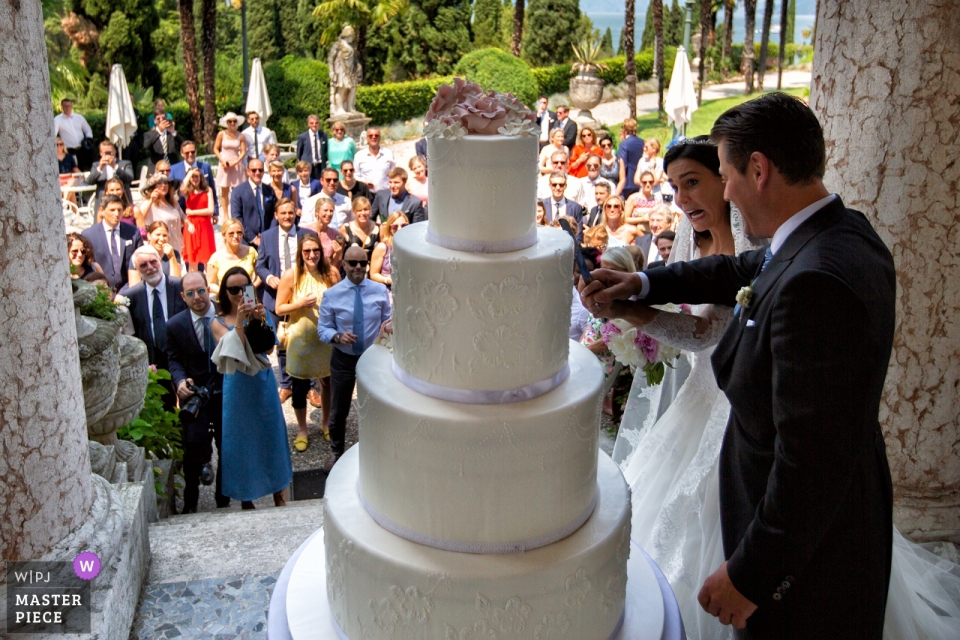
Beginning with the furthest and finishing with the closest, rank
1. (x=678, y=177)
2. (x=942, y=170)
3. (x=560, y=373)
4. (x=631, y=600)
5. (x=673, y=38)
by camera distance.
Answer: (x=673, y=38), (x=942, y=170), (x=678, y=177), (x=631, y=600), (x=560, y=373)

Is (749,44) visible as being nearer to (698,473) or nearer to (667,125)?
(667,125)

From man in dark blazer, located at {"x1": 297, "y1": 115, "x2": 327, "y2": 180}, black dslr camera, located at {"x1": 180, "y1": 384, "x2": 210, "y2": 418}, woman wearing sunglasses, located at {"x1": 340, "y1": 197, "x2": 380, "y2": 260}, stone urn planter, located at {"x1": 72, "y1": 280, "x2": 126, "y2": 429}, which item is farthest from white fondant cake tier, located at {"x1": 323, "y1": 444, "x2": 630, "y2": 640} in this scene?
man in dark blazer, located at {"x1": 297, "y1": 115, "x2": 327, "y2": 180}

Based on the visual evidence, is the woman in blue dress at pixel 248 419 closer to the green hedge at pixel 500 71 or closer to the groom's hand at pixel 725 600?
the groom's hand at pixel 725 600

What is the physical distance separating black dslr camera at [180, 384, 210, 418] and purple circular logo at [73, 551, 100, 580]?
84.7 inches

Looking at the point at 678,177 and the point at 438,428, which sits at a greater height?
the point at 678,177

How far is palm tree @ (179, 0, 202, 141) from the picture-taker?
797 inches

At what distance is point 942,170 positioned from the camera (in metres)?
3.45

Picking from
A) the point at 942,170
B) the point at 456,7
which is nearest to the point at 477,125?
the point at 942,170

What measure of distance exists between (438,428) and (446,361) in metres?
0.18

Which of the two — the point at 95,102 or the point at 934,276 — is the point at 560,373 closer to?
the point at 934,276

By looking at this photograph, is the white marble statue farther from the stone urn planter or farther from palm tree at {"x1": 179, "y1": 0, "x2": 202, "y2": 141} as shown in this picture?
the stone urn planter

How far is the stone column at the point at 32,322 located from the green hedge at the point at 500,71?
22164mm

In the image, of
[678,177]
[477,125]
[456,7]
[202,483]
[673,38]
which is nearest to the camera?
[477,125]

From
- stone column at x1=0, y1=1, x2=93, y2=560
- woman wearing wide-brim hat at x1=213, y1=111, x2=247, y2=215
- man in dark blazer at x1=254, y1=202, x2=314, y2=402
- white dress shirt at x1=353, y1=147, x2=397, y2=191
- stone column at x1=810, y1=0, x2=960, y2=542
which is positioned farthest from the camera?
woman wearing wide-brim hat at x1=213, y1=111, x2=247, y2=215
